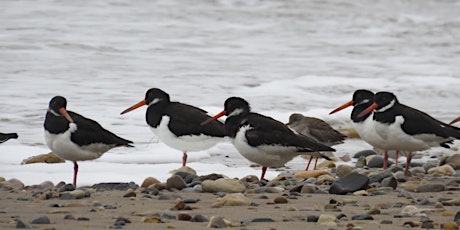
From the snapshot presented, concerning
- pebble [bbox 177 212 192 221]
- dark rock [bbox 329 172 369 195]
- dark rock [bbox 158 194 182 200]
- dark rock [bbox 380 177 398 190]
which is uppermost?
pebble [bbox 177 212 192 221]

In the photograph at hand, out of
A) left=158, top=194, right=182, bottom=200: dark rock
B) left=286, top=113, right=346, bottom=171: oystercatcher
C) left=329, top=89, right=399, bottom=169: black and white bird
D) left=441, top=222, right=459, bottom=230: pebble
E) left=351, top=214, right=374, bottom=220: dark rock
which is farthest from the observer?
left=286, top=113, right=346, bottom=171: oystercatcher

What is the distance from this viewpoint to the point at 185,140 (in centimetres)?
807

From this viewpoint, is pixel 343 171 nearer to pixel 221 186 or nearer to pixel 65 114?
pixel 221 186

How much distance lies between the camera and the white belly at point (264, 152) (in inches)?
275

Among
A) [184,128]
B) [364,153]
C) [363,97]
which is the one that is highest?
[363,97]

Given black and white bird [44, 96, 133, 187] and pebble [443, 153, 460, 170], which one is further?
pebble [443, 153, 460, 170]

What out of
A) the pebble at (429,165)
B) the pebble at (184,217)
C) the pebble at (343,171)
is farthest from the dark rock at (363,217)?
the pebble at (429,165)

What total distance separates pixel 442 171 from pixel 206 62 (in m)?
9.09

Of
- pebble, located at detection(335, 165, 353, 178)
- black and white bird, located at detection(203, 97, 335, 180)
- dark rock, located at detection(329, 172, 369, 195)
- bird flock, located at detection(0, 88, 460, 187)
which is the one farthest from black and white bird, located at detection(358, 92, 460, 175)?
dark rock, located at detection(329, 172, 369, 195)

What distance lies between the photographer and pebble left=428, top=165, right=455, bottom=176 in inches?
288

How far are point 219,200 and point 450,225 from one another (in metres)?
1.47

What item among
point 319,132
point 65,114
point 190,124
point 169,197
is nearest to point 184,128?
point 190,124

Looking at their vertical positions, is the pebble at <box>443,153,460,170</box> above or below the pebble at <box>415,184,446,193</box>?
below

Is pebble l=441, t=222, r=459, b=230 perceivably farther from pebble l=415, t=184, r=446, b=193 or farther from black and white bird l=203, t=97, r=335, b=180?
black and white bird l=203, t=97, r=335, b=180
